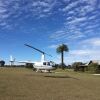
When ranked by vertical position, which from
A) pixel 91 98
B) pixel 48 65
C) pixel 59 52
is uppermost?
pixel 59 52

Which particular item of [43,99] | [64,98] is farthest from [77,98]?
[43,99]

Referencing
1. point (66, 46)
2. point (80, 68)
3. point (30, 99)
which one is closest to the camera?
point (30, 99)

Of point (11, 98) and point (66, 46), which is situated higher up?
point (66, 46)

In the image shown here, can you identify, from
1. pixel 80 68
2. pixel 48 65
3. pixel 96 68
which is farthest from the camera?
pixel 80 68

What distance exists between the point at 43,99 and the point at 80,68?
84.5m

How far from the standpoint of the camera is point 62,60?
124438mm

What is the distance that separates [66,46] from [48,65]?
7211cm

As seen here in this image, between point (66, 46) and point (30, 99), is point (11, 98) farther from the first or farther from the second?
point (66, 46)

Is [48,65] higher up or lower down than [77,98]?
higher up

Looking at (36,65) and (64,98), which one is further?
(36,65)

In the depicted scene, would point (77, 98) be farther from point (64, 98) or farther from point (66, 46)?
point (66, 46)

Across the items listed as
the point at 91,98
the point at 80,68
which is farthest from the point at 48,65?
the point at 80,68

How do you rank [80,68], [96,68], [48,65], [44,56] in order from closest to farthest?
[48,65] < [44,56] < [96,68] < [80,68]

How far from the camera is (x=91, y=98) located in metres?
18.4
